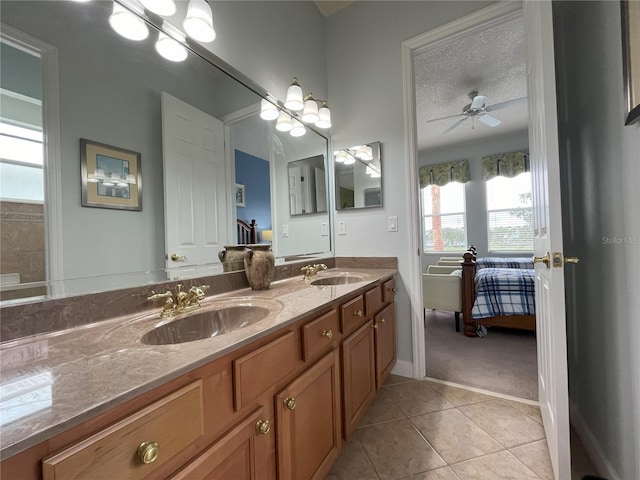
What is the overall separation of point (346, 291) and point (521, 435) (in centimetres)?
121

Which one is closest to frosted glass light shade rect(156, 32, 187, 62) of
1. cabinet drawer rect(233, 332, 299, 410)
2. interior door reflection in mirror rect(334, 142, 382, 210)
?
cabinet drawer rect(233, 332, 299, 410)

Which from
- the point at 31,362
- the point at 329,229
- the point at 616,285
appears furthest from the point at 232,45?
the point at 616,285

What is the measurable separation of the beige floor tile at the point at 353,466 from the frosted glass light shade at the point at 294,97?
2008mm

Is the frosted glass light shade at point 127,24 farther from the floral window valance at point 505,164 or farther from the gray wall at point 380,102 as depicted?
the floral window valance at point 505,164

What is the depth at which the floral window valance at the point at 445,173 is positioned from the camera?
5.05m

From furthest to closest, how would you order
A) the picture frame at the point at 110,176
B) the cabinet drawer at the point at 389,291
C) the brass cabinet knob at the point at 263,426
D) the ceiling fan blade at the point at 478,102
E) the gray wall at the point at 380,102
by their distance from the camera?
the ceiling fan blade at the point at 478,102
the gray wall at the point at 380,102
the cabinet drawer at the point at 389,291
the picture frame at the point at 110,176
the brass cabinet knob at the point at 263,426

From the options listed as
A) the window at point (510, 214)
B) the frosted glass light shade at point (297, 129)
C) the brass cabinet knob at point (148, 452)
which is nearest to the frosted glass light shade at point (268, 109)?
the frosted glass light shade at point (297, 129)

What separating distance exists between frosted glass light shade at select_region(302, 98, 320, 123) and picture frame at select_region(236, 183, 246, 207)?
78cm

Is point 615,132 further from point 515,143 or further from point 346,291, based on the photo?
point 515,143

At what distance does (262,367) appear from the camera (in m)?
0.75

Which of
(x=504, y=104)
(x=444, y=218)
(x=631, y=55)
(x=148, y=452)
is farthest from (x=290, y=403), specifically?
(x=444, y=218)

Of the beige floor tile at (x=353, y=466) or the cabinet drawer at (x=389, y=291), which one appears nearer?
the beige floor tile at (x=353, y=466)

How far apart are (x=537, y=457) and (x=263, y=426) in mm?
1359

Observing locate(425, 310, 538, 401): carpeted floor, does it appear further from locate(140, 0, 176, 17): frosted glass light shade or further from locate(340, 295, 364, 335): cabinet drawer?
locate(140, 0, 176, 17): frosted glass light shade
